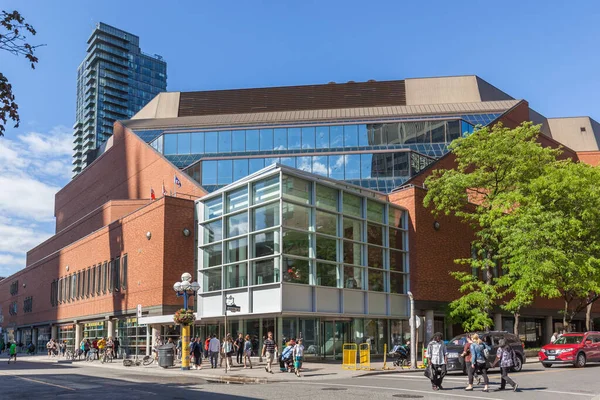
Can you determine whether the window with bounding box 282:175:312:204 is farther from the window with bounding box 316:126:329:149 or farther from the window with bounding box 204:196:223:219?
the window with bounding box 316:126:329:149

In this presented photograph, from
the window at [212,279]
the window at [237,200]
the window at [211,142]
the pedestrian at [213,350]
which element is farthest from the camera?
the window at [211,142]

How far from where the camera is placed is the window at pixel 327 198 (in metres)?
34.6

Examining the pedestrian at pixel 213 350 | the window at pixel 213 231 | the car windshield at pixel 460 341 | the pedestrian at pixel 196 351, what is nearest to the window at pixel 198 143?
the window at pixel 213 231

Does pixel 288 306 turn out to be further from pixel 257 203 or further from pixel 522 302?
pixel 522 302

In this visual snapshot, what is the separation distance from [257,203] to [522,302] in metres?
16.2

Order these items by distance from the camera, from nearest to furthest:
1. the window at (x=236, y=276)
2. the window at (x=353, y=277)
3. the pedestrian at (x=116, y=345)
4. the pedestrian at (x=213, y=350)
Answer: the pedestrian at (x=213, y=350) < the window at (x=236, y=276) < the window at (x=353, y=277) < the pedestrian at (x=116, y=345)

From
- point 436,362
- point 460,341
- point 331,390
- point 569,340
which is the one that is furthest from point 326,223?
point 331,390

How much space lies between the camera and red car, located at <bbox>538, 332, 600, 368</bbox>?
2931 cm

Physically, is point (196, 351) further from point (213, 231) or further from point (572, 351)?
point (572, 351)

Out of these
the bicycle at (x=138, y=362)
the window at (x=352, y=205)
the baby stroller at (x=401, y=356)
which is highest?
the window at (x=352, y=205)

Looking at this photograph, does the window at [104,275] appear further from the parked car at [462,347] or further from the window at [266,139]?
the parked car at [462,347]

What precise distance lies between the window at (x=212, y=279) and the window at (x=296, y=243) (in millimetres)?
5976

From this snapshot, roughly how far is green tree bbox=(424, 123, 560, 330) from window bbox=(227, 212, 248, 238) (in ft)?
39.0

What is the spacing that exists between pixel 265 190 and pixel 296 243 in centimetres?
333
